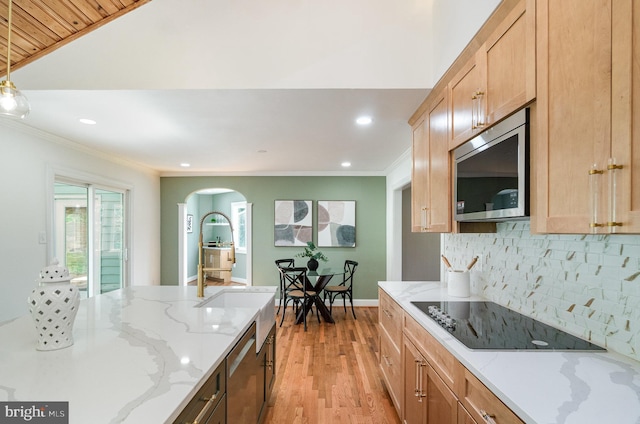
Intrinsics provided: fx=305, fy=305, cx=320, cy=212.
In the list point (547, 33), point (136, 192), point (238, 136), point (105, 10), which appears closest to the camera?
point (547, 33)

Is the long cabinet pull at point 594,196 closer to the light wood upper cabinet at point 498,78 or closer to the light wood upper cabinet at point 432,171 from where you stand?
the light wood upper cabinet at point 498,78

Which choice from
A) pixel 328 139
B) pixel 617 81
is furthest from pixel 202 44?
pixel 617 81

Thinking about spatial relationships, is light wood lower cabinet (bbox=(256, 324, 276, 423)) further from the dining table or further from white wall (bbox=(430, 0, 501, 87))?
white wall (bbox=(430, 0, 501, 87))

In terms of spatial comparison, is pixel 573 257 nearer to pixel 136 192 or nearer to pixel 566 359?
pixel 566 359

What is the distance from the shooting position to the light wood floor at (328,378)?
236 cm

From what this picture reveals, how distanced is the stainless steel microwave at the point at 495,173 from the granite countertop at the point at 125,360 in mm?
1369

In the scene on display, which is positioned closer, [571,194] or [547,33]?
[571,194]

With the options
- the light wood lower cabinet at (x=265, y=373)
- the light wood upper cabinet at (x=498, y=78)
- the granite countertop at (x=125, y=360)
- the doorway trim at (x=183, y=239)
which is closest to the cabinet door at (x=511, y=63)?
the light wood upper cabinet at (x=498, y=78)

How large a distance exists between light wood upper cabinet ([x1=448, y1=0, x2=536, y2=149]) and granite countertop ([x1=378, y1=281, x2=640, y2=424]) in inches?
39.2

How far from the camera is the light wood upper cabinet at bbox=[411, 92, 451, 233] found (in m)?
2.04

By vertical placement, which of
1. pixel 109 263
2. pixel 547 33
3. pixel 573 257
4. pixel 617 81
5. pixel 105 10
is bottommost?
pixel 109 263

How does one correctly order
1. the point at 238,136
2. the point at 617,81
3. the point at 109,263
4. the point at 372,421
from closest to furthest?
the point at 617,81, the point at 372,421, the point at 238,136, the point at 109,263

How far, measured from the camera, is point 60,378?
3.23 feet

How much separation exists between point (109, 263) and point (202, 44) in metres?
3.81
